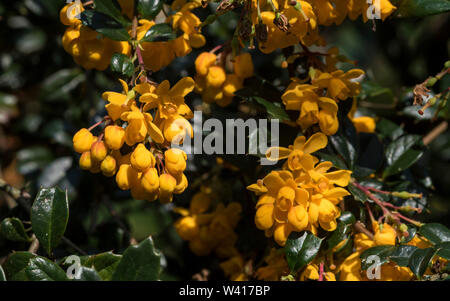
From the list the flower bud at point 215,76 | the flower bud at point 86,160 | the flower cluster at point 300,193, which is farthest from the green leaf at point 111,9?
the flower cluster at point 300,193

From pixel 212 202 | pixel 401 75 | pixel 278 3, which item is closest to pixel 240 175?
pixel 212 202

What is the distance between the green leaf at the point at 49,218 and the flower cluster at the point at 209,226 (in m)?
0.47

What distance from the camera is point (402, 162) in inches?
56.4

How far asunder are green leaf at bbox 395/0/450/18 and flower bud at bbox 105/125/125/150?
2.52 ft

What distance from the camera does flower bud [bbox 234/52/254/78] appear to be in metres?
1.37

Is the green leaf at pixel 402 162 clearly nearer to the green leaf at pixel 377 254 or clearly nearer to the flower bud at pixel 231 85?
the green leaf at pixel 377 254

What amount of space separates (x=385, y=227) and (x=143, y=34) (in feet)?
2.42

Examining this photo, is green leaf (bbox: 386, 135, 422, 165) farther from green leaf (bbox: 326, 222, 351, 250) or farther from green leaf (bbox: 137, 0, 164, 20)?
green leaf (bbox: 137, 0, 164, 20)

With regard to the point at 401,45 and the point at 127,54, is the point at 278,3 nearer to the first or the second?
the point at 127,54

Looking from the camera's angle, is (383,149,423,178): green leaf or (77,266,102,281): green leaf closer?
(77,266,102,281): green leaf

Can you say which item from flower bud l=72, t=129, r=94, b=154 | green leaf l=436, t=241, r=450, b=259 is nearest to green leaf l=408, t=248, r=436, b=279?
green leaf l=436, t=241, r=450, b=259

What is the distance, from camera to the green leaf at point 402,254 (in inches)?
43.2

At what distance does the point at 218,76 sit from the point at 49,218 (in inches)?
21.4

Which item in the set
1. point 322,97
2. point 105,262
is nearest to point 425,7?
point 322,97
